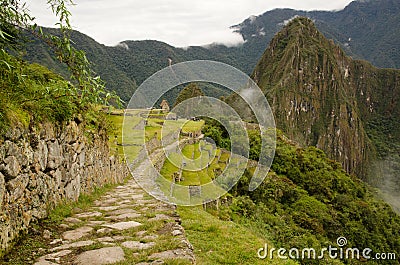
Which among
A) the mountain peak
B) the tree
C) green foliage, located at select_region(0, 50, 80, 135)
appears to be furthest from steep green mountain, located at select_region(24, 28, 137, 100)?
the tree

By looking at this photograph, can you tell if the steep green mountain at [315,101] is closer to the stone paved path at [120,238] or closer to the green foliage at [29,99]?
the stone paved path at [120,238]

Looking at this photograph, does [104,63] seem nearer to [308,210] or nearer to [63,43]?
[308,210]

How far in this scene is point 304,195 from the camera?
2244cm

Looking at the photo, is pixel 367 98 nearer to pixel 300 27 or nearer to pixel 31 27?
pixel 300 27

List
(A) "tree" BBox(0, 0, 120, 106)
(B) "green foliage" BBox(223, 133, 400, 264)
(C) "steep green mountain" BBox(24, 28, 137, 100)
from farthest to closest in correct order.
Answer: (C) "steep green mountain" BBox(24, 28, 137, 100), (B) "green foliage" BBox(223, 133, 400, 264), (A) "tree" BBox(0, 0, 120, 106)

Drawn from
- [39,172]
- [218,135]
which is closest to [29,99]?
[39,172]

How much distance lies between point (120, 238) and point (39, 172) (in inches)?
62.8

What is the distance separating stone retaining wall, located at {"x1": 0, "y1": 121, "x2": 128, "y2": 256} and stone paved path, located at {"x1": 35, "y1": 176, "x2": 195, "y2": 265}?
0.45 m

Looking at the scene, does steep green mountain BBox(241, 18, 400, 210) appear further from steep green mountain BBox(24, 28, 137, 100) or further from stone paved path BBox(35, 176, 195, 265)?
stone paved path BBox(35, 176, 195, 265)

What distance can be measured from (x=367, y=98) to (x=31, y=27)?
198320 mm

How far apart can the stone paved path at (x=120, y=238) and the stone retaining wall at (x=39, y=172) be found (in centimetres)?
45

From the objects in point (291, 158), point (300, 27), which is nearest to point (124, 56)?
point (300, 27)

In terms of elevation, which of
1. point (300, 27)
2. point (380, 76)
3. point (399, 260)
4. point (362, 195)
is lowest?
point (399, 260)

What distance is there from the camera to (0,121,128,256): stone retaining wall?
155 inches
